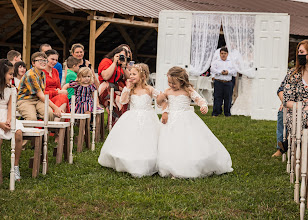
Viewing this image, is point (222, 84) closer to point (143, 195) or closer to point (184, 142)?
point (184, 142)

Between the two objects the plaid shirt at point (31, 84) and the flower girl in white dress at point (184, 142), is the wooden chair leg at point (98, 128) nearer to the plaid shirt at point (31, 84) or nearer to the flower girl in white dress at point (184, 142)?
the plaid shirt at point (31, 84)

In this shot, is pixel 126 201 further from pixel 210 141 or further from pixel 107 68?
pixel 107 68

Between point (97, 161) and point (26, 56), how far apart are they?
9.43 meters

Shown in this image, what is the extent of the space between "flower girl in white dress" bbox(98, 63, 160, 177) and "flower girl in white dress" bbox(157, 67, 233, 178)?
14cm

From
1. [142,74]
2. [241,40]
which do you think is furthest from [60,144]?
[241,40]

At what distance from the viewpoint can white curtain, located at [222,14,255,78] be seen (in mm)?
14703

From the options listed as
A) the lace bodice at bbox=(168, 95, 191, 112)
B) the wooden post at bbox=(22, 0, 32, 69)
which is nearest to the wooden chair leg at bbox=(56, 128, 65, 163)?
the lace bodice at bbox=(168, 95, 191, 112)

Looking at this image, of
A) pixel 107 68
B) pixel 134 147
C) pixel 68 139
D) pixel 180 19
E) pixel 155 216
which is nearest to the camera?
pixel 155 216

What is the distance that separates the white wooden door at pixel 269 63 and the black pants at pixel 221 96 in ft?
2.14

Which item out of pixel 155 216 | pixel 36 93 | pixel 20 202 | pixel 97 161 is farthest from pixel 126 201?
pixel 36 93

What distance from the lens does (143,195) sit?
5500 millimetres

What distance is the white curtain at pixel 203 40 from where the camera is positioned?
592 inches

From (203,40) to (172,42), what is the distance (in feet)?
3.57

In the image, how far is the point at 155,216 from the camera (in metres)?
4.80
